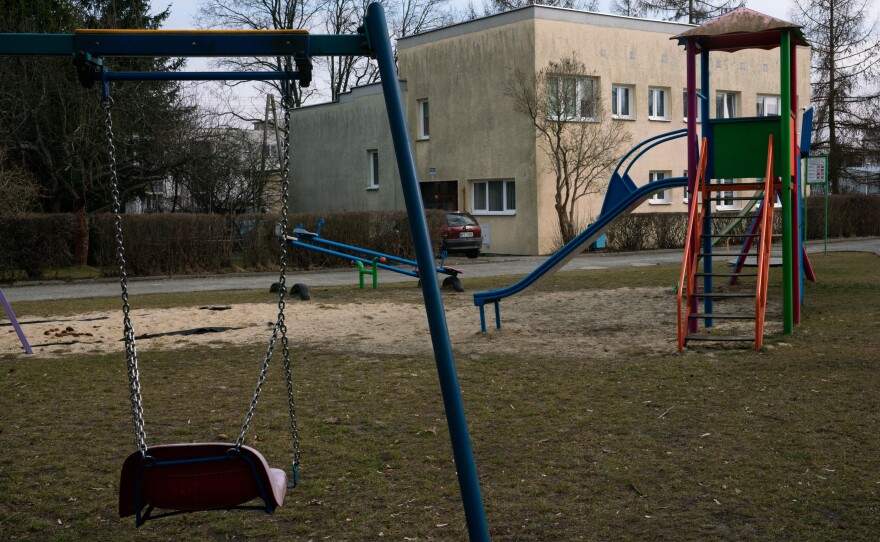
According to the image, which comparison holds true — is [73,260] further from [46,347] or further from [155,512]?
[155,512]

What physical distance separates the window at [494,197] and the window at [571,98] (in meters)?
2.83

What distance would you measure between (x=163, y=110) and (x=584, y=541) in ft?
85.1

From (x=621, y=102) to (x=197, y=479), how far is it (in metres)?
31.1

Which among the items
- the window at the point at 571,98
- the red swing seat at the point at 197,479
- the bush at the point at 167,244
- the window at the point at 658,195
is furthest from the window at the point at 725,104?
the red swing seat at the point at 197,479

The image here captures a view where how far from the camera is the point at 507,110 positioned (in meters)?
31.8

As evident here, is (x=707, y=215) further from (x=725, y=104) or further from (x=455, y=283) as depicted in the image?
(x=725, y=104)

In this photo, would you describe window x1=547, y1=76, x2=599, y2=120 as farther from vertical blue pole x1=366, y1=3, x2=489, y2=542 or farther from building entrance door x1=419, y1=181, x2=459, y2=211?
vertical blue pole x1=366, y1=3, x2=489, y2=542

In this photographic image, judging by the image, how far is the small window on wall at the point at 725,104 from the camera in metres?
36.6

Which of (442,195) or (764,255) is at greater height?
(442,195)

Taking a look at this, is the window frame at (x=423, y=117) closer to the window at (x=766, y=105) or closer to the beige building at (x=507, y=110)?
the beige building at (x=507, y=110)

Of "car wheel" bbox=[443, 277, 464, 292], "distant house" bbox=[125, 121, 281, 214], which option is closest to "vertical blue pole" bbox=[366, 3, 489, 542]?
"car wheel" bbox=[443, 277, 464, 292]

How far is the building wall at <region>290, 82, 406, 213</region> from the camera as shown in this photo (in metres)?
35.6

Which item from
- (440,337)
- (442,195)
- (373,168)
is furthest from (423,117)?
(440,337)

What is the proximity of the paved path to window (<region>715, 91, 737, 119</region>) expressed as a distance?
8.92 meters
